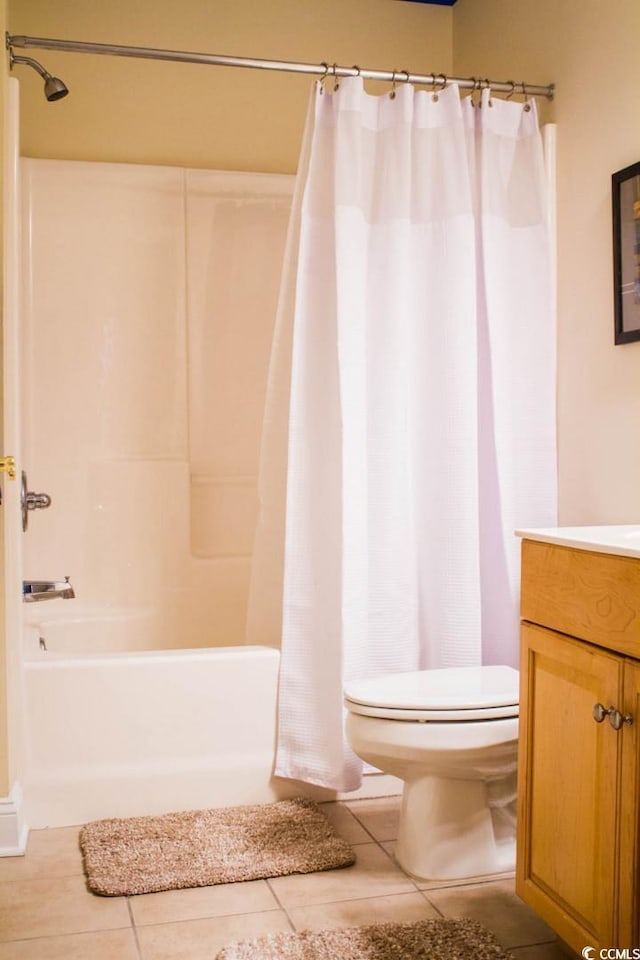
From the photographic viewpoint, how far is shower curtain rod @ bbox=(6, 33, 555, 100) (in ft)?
8.04

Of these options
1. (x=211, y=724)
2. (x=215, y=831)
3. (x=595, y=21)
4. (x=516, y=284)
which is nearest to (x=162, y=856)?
(x=215, y=831)

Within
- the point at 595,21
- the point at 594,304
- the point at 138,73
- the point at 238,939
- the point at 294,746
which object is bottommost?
the point at 238,939

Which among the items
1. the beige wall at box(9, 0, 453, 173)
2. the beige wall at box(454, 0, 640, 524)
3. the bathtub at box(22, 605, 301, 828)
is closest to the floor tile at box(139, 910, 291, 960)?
the bathtub at box(22, 605, 301, 828)

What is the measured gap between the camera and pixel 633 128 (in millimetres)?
2359

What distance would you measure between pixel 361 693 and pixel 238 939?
1.89 ft

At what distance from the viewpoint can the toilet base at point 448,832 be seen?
7.27ft

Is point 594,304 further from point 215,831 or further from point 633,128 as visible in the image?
point 215,831

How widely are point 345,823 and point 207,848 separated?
0.40 metres

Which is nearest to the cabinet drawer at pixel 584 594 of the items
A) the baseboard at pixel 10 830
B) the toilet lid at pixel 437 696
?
the toilet lid at pixel 437 696

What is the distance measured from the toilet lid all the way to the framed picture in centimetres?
90

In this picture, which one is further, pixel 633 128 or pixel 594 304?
pixel 594 304

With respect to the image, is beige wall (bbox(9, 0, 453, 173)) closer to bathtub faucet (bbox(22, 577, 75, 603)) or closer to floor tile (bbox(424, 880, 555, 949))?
bathtub faucet (bbox(22, 577, 75, 603))

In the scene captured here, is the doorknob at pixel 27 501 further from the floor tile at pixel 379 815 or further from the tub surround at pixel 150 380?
the floor tile at pixel 379 815

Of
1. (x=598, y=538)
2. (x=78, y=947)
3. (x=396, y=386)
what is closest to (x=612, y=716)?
(x=598, y=538)
